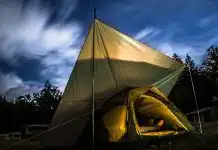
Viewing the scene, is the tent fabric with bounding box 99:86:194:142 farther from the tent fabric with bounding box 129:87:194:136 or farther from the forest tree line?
Answer: the forest tree line

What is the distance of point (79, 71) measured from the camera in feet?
35.7

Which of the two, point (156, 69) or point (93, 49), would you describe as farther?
point (156, 69)

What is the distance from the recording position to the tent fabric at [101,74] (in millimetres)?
10594

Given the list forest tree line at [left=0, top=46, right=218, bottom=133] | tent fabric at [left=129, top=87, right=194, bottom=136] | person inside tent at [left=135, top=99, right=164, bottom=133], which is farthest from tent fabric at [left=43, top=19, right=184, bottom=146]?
forest tree line at [left=0, top=46, right=218, bottom=133]

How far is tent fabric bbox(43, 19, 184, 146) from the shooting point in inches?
417

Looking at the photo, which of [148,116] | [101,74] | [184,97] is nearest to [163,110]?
[148,116]

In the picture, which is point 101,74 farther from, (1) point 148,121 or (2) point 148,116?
(1) point 148,121

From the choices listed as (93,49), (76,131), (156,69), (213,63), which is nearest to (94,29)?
(93,49)

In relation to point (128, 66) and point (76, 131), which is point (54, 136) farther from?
point (128, 66)

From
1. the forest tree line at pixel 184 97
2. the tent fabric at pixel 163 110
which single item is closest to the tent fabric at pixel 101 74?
the tent fabric at pixel 163 110

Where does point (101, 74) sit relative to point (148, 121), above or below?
above

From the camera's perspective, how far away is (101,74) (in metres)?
10.7

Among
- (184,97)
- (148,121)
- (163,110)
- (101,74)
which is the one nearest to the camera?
(101,74)

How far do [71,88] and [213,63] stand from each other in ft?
199
